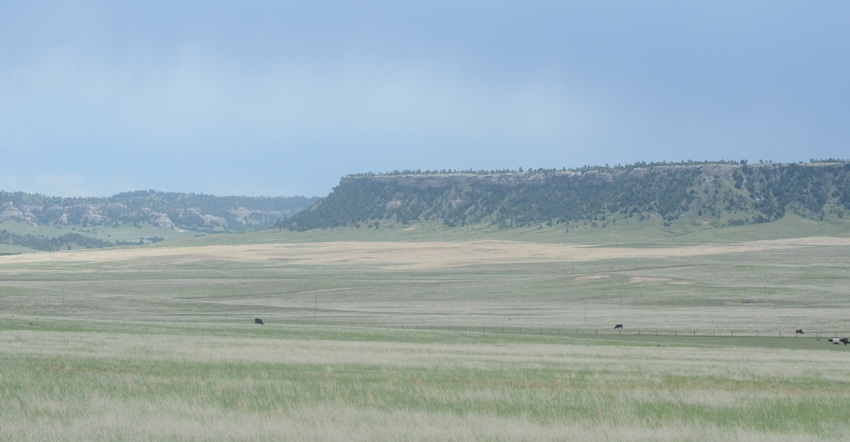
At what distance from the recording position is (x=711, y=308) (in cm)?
8631

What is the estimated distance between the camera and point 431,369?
30672mm

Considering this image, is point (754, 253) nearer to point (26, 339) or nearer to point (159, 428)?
point (26, 339)

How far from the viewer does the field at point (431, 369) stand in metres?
18.5

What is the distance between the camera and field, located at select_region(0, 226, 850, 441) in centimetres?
1847

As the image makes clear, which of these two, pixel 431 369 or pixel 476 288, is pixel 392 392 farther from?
pixel 476 288

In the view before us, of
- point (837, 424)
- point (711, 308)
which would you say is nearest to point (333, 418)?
point (837, 424)

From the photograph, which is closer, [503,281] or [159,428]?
[159,428]

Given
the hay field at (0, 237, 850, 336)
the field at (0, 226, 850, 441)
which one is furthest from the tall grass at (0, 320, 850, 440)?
the hay field at (0, 237, 850, 336)

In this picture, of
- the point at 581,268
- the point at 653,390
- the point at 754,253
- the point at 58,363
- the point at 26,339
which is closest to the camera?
the point at 653,390

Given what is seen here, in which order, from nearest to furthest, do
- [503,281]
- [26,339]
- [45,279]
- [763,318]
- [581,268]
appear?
[26,339] < [763,318] < [503,281] < [45,279] < [581,268]

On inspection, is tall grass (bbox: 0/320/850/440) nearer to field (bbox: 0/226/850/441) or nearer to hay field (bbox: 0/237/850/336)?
field (bbox: 0/226/850/441)

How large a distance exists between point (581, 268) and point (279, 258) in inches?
2629

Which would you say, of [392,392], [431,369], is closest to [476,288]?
[431,369]

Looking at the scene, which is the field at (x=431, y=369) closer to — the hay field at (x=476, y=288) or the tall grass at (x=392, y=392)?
the tall grass at (x=392, y=392)
